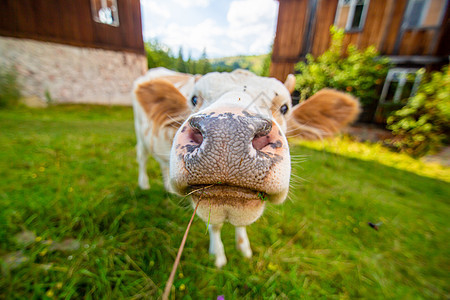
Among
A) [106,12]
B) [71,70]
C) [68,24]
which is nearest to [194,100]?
[71,70]

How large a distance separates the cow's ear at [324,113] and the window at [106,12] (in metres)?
12.9

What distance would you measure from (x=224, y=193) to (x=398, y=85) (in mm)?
11265

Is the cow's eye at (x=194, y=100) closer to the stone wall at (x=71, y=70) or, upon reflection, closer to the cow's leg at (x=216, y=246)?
the cow's leg at (x=216, y=246)

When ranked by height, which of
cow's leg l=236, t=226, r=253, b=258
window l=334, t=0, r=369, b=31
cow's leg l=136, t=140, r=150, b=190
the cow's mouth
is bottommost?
cow's leg l=236, t=226, r=253, b=258

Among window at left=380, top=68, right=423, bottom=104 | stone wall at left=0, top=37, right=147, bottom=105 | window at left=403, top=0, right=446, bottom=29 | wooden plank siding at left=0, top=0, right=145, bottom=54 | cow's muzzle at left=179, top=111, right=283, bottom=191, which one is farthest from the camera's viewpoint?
stone wall at left=0, top=37, right=147, bottom=105

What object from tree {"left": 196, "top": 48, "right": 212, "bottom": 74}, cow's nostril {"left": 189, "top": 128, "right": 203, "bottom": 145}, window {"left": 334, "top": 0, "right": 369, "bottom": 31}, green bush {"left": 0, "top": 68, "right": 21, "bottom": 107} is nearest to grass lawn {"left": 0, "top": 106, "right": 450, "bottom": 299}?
cow's nostril {"left": 189, "top": 128, "right": 203, "bottom": 145}

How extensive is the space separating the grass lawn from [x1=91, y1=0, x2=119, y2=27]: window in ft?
31.2

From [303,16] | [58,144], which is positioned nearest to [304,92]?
[58,144]

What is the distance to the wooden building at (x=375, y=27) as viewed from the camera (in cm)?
792

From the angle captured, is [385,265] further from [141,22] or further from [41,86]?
[141,22]

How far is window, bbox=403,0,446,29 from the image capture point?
7.87 metres

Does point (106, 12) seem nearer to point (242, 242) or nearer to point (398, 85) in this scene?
point (242, 242)

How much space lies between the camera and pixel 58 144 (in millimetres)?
4469

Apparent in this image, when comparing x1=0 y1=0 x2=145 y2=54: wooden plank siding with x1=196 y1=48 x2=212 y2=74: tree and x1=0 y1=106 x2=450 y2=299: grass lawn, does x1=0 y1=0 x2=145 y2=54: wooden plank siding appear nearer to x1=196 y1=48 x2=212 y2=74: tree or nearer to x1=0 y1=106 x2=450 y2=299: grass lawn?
x1=0 y1=106 x2=450 y2=299: grass lawn
